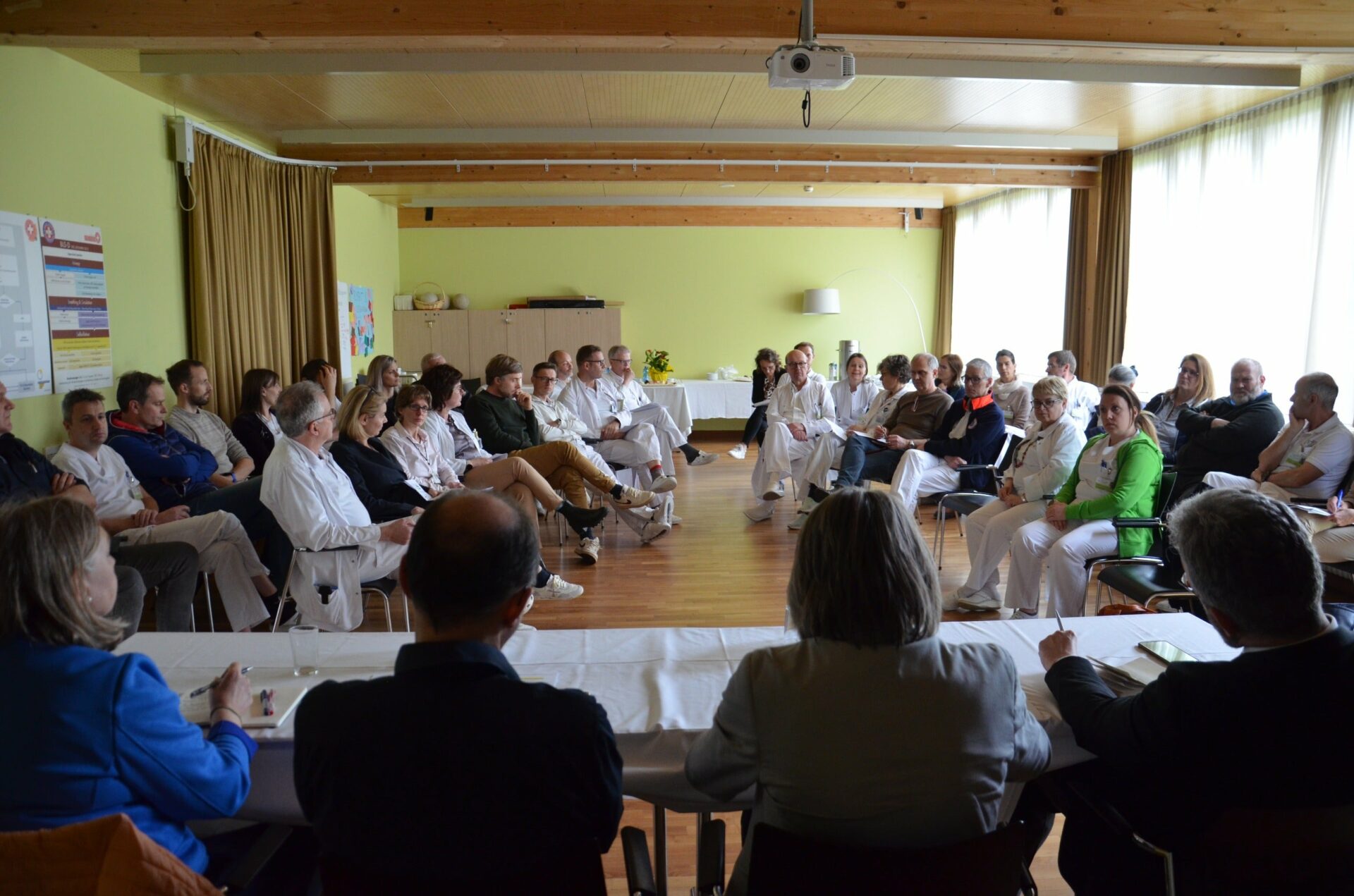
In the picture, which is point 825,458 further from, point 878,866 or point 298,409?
point 878,866

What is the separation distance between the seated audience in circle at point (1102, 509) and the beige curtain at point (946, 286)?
785 centimetres

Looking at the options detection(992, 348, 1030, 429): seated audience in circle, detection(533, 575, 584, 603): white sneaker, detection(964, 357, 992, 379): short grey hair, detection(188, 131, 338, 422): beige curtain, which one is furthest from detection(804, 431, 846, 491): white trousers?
detection(188, 131, 338, 422): beige curtain

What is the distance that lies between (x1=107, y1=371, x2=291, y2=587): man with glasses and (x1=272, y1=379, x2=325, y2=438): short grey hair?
807 millimetres

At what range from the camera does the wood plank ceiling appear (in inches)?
161

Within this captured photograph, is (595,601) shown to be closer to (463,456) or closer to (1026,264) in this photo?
(463,456)

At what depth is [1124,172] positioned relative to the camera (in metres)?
7.98

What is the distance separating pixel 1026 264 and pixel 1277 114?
377cm

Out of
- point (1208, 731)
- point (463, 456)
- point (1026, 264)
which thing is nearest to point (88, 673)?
point (1208, 731)

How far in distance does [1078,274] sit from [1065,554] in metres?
5.59

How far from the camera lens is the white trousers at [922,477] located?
19.8 ft

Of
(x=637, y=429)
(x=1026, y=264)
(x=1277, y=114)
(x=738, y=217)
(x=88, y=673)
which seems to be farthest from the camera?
(x=738, y=217)

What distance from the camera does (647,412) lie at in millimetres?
8078

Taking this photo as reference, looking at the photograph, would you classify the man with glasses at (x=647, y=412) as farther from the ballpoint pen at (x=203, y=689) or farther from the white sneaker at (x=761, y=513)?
the ballpoint pen at (x=203, y=689)

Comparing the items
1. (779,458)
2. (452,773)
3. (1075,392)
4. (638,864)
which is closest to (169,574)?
(638,864)
